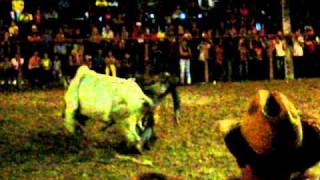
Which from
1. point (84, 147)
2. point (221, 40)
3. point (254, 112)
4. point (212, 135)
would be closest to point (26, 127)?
point (84, 147)

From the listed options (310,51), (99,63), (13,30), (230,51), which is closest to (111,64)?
(99,63)

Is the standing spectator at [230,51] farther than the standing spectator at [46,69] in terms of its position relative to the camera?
Yes

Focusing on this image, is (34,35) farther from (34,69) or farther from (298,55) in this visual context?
(298,55)

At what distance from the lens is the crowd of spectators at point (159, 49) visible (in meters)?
19.6

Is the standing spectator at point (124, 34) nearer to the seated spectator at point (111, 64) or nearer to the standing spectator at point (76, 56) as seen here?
the seated spectator at point (111, 64)

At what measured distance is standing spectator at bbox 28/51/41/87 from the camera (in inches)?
765

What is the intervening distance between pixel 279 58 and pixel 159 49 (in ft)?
11.7

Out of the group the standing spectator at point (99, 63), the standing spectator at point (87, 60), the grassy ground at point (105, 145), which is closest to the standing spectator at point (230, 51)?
the standing spectator at point (99, 63)

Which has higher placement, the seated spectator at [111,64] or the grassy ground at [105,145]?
the seated spectator at [111,64]

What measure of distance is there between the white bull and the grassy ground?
0.46 meters

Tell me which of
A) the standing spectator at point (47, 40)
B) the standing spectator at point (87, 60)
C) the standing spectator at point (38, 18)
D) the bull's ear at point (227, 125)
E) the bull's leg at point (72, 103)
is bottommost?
the bull's leg at point (72, 103)

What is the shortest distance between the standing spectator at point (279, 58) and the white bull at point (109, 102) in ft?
37.9

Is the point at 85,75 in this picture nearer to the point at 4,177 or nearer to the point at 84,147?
the point at 84,147

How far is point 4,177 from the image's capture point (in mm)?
8617
